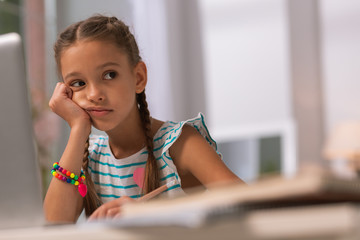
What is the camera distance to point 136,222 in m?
0.45

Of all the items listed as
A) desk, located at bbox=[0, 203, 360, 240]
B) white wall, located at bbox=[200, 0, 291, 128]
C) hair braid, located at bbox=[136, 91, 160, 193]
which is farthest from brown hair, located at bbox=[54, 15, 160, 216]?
white wall, located at bbox=[200, 0, 291, 128]

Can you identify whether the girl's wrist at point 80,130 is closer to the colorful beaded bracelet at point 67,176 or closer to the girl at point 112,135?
the girl at point 112,135

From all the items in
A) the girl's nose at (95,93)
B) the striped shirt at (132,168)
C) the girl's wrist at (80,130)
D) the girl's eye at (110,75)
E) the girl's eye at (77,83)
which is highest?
the girl's eye at (110,75)

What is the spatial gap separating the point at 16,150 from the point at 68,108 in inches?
21.2

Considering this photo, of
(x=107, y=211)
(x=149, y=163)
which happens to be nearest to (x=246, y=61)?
(x=149, y=163)

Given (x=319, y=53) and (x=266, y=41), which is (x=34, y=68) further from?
(x=319, y=53)

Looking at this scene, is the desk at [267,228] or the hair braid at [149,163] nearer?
the desk at [267,228]

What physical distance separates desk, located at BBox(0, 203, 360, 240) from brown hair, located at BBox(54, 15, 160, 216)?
774 millimetres

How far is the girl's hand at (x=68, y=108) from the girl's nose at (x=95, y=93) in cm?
6

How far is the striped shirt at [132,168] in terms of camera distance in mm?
1241

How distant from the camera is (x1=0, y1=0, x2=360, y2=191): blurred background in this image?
429cm

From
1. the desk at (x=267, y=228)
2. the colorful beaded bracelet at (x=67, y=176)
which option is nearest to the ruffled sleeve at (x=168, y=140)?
the colorful beaded bracelet at (x=67, y=176)

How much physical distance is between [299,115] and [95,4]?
1927 mm

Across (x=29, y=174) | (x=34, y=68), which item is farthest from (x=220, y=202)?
(x=34, y=68)
